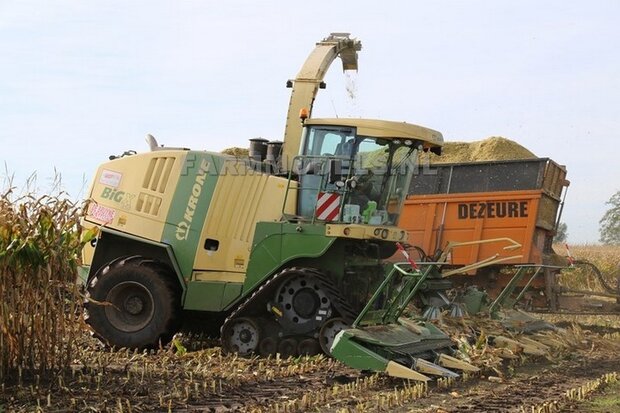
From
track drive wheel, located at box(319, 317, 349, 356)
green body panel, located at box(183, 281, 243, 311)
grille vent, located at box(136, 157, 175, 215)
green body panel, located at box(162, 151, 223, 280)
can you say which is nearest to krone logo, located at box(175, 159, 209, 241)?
green body panel, located at box(162, 151, 223, 280)

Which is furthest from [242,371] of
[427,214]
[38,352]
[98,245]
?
[427,214]

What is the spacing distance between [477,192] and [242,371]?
20.6 ft

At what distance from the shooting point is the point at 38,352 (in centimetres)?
715

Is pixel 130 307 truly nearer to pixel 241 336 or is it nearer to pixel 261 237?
pixel 241 336

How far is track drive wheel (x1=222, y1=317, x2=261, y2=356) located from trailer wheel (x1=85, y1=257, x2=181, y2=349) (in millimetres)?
782

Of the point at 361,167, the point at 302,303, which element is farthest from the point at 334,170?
the point at 302,303

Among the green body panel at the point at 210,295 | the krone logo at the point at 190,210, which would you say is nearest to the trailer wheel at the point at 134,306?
the green body panel at the point at 210,295

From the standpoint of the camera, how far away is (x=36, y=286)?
7242 millimetres

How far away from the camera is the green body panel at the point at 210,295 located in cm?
973

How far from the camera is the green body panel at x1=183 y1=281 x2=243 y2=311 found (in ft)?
31.9

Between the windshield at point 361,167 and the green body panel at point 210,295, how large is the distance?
1.38 meters

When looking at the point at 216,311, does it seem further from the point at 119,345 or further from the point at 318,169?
the point at 318,169

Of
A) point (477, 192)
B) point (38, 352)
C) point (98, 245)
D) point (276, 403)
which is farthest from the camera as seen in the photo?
point (477, 192)

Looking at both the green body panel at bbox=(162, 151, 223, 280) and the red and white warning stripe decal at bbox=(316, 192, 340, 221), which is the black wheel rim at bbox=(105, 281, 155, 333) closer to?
the green body panel at bbox=(162, 151, 223, 280)
